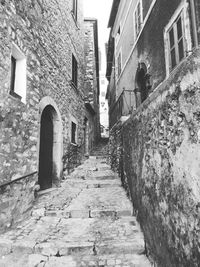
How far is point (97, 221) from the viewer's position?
320 cm

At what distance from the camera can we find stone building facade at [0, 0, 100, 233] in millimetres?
2748

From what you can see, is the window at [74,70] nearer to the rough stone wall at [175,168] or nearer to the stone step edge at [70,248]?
the rough stone wall at [175,168]

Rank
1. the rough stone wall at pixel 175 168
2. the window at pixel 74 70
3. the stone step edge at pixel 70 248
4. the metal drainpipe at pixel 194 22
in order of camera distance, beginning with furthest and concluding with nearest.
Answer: the window at pixel 74 70 → the metal drainpipe at pixel 194 22 → the stone step edge at pixel 70 248 → the rough stone wall at pixel 175 168

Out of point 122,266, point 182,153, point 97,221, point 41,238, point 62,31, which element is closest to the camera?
point 182,153

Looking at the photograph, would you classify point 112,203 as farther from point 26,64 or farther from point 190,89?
point 26,64

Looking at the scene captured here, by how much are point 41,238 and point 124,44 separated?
363 inches

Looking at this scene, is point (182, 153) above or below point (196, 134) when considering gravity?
below

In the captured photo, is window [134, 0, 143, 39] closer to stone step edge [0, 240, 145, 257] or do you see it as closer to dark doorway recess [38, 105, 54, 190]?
dark doorway recess [38, 105, 54, 190]

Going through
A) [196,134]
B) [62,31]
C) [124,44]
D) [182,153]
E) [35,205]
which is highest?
[124,44]

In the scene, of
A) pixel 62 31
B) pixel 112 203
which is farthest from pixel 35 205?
pixel 62 31

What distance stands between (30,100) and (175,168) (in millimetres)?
3225

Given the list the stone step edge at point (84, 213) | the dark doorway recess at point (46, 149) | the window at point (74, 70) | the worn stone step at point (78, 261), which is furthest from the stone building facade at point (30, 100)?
the window at point (74, 70)

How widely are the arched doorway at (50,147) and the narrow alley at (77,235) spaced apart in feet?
2.75

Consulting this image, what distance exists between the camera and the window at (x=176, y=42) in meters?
3.96
